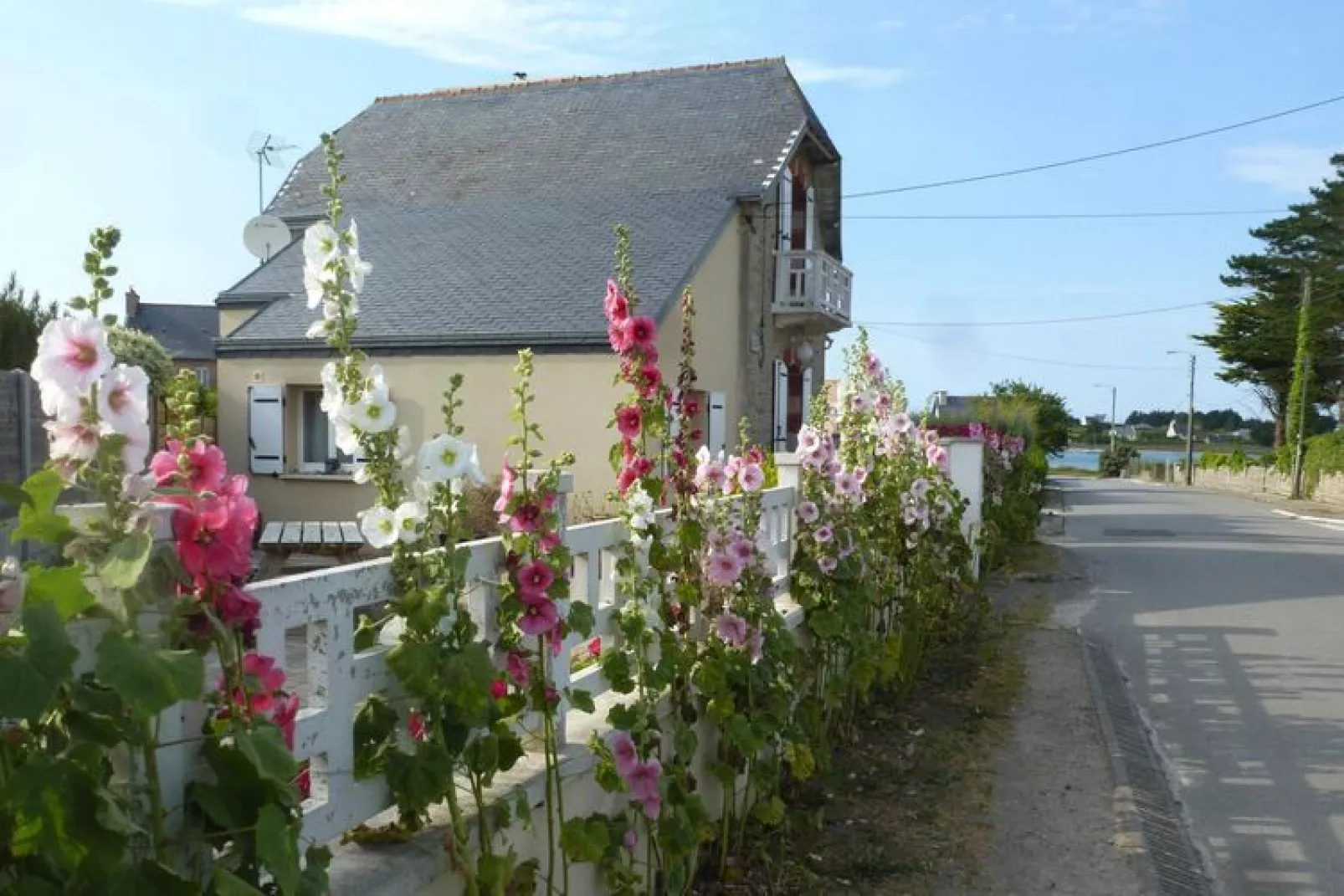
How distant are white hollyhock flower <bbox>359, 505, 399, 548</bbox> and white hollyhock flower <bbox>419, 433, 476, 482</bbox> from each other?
4.7 inches

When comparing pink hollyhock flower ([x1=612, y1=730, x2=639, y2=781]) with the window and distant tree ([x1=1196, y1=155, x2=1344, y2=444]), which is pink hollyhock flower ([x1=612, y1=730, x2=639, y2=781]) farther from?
distant tree ([x1=1196, y1=155, x2=1344, y2=444])

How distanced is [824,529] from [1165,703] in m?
3.18

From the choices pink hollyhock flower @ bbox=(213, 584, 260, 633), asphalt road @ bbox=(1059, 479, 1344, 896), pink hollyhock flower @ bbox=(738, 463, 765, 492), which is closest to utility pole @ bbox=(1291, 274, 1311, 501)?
asphalt road @ bbox=(1059, 479, 1344, 896)

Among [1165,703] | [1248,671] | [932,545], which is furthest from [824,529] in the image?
[1248,671]

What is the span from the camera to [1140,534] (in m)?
20.0

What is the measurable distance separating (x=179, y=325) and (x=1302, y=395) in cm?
3783

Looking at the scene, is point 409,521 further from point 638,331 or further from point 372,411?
point 638,331

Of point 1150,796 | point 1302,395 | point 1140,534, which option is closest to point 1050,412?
point 1302,395

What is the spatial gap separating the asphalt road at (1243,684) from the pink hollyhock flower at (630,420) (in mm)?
2922

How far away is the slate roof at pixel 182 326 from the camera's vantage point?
3759 cm

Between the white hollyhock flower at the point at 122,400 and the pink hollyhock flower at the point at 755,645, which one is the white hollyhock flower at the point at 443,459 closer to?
the white hollyhock flower at the point at 122,400

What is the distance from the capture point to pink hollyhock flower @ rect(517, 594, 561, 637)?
9.34ft

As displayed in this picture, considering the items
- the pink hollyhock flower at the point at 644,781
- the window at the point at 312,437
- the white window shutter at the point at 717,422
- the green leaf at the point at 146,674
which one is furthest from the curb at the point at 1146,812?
the window at the point at 312,437

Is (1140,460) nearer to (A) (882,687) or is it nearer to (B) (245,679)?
(A) (882,687)
